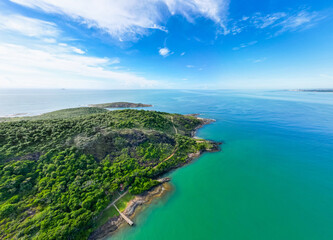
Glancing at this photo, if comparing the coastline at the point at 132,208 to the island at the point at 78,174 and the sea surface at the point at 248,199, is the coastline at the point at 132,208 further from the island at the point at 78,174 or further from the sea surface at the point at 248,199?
the sea surface at the point at 248,199

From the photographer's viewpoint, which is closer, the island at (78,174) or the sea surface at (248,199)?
the island at (78,174)

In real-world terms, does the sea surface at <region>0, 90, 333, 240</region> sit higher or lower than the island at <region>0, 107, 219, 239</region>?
lower

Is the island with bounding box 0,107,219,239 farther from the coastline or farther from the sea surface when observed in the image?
the sea surface

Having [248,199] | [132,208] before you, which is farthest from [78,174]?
[248,199]

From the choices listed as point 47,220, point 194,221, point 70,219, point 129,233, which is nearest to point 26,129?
point 47,220

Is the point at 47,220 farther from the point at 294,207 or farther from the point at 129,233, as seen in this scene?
the point at 294,207

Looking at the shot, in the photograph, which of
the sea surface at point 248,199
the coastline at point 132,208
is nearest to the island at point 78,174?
the coastline at point 132,208

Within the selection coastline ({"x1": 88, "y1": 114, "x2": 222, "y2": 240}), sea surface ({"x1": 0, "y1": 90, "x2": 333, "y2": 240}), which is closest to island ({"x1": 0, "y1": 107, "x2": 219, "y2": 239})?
coastline ({"x1": 88, "y1": 114, "x2": 222, "y2": 240})

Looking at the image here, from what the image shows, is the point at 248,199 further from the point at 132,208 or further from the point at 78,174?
the point at 78,174

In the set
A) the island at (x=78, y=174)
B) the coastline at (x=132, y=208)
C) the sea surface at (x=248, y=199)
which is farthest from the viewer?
the sea surface at (x=248, y=199)
